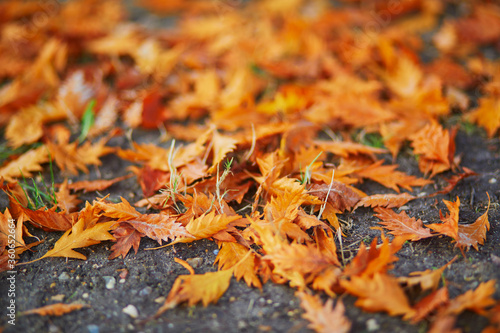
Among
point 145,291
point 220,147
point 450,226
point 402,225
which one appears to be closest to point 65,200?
point 145,291

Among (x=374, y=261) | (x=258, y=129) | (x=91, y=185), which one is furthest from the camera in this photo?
(x=258, y=129)

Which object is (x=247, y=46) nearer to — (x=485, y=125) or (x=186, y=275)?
(x=485, y=125)

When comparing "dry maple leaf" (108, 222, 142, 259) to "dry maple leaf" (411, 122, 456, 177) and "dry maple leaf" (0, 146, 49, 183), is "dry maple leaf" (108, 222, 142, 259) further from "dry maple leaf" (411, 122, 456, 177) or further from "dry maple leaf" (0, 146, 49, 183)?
"dry maple leaf" (411, 122, 456, 177)

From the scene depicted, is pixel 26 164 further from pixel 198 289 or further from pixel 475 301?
pixel 475 301

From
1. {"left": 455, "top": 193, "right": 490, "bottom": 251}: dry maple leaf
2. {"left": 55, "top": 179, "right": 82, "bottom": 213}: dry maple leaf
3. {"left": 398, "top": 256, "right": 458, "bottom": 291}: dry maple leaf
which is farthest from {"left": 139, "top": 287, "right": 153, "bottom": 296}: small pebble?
{"left": 455, "top": 193, "right": 490, "bottom": 251}: dry maple leaf

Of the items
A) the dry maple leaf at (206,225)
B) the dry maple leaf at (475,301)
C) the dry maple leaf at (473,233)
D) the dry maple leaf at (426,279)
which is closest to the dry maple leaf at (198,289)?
the dry maple leaf at (206,225)

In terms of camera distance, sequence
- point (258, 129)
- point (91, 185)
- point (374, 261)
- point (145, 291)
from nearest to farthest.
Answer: point (374, 261) → point (145, 291) → point (91, 185) → point (258, 129)
